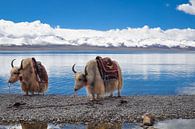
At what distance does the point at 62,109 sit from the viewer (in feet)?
39.1

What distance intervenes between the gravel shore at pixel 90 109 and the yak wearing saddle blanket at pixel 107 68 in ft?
2.62

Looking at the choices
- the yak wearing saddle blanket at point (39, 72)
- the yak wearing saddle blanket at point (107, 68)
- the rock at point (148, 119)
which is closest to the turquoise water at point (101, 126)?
the rock at point (148, 119)

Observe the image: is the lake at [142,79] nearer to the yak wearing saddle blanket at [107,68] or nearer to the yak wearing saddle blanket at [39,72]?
the yak wearing saddle blanket at [39,72]

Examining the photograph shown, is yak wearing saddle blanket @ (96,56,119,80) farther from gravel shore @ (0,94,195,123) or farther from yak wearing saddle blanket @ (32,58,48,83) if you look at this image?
yak wearing saddle blanket @ (32,58,48,83)

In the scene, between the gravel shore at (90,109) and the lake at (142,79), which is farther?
the lake at (142,79)

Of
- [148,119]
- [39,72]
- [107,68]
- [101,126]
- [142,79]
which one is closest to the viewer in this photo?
[101,126]

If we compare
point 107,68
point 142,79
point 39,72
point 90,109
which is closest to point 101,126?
point 90,109

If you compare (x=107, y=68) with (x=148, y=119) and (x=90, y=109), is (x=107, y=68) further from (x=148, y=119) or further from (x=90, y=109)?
(x=148, y=119)

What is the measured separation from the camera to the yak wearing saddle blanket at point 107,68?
13.7 metres

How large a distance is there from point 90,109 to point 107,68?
244 cm

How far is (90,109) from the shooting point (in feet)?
38.9

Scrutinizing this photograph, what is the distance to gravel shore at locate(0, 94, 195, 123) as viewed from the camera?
1075cm

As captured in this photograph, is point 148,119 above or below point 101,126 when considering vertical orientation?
above

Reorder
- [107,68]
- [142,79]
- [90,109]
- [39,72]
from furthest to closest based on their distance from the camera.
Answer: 1. [142,79]
2. [39,72]
3. [107,68]
4. [90,109]
